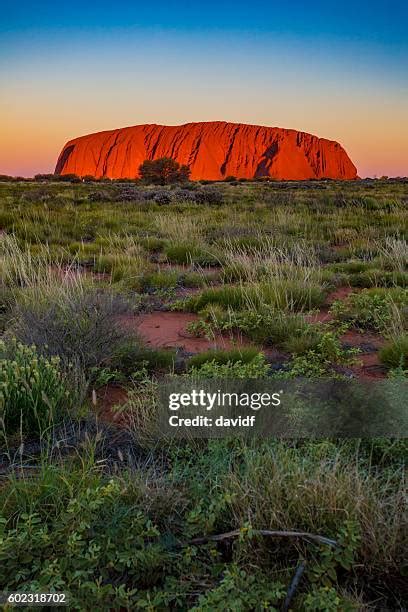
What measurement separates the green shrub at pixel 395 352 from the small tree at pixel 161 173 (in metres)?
47.2

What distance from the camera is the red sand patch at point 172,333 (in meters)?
4.65

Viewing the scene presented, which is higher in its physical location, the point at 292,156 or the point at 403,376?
the point at 292,156

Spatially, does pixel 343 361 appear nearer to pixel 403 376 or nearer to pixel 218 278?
pixel 403 376

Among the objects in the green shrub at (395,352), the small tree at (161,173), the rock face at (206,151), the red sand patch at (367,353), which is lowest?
the red sand patch at (367,353)

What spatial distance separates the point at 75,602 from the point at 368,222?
41.8 feet

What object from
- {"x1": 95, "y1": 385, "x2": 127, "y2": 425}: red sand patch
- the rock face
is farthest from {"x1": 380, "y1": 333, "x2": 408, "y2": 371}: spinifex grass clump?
the rock face

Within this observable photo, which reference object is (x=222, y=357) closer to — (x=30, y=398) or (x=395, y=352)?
(x=395, y=352)

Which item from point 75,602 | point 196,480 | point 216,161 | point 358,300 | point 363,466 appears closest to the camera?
point 75,602

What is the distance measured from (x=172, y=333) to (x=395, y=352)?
211 cm

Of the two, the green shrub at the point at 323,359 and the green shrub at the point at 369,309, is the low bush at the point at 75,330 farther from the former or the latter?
the green shrub at the point at 369,309

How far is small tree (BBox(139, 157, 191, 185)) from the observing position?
165ft

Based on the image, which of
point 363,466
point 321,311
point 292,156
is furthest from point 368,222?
point 292,156

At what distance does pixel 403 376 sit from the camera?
10.9ft

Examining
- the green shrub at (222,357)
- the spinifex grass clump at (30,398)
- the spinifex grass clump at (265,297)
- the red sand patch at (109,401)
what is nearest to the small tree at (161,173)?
the spinifex grass clump at (265,297)
